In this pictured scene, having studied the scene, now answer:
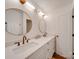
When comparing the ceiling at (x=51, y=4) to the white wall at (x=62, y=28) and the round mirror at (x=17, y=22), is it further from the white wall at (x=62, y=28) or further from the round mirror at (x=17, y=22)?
the round mirror at (x=17, y=22)

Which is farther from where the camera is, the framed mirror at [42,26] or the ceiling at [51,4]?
the framed mirror at [42,26]

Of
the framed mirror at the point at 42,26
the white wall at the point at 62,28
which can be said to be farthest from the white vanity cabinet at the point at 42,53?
the white wall at the point at 62,28

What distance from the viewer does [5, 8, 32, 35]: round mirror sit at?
1.98 metres

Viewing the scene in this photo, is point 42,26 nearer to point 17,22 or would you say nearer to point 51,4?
point 51,4

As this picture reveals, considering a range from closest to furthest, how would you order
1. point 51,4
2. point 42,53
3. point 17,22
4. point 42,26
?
point 42,53 < point 17,22 < point 51,4 < point 42,26

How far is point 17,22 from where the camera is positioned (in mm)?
Result: 2316

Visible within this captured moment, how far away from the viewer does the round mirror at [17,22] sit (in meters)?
1.98

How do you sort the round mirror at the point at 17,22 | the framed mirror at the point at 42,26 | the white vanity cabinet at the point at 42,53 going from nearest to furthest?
the white vanity cabinet at the point at 42,53
the round mirror at the point at 17,22
the framed mirror at the point at 42,26

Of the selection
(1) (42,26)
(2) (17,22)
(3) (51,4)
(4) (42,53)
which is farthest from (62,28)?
(2) (17,22)

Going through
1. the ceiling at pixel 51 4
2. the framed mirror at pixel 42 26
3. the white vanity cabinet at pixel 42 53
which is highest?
the ceiling at pixel 51 4

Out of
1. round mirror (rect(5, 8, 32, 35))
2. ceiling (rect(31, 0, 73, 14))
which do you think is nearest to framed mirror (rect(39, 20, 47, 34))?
ceiling (rect(31, 0, 73, 14))

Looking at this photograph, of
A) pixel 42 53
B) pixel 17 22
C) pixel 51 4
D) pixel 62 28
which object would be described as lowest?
pixel 42 53
